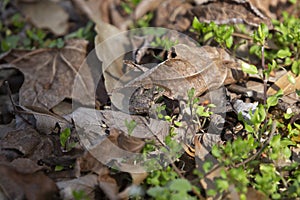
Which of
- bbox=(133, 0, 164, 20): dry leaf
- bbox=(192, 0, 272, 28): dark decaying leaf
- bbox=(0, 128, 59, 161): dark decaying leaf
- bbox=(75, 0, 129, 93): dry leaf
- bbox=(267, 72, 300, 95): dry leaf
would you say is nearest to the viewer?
bbox=(0, 128, 59, 161): dark decaying leaf

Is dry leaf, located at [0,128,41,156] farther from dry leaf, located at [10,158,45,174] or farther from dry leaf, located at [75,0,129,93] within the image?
dry leaf, located at [75,0,129,93]

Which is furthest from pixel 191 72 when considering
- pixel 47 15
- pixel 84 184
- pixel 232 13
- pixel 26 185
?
pixel 47 15

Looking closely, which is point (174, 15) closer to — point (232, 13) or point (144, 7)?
point (144, 7)

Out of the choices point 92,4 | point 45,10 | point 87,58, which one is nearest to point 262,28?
point 87,58

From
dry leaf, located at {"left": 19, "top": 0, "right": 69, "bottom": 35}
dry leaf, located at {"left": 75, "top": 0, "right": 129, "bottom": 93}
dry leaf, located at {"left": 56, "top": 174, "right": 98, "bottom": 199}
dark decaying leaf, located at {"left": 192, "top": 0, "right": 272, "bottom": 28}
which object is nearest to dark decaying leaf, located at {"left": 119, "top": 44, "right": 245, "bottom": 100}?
dry leaf, located at {"left": 75, "top": 0, "right": 129, "bottom": 93}

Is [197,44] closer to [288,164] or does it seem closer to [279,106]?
[279,106]

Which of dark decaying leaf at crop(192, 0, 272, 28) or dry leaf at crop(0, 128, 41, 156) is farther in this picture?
dark decaying leaf at crop(192, 0, 272, 28)
